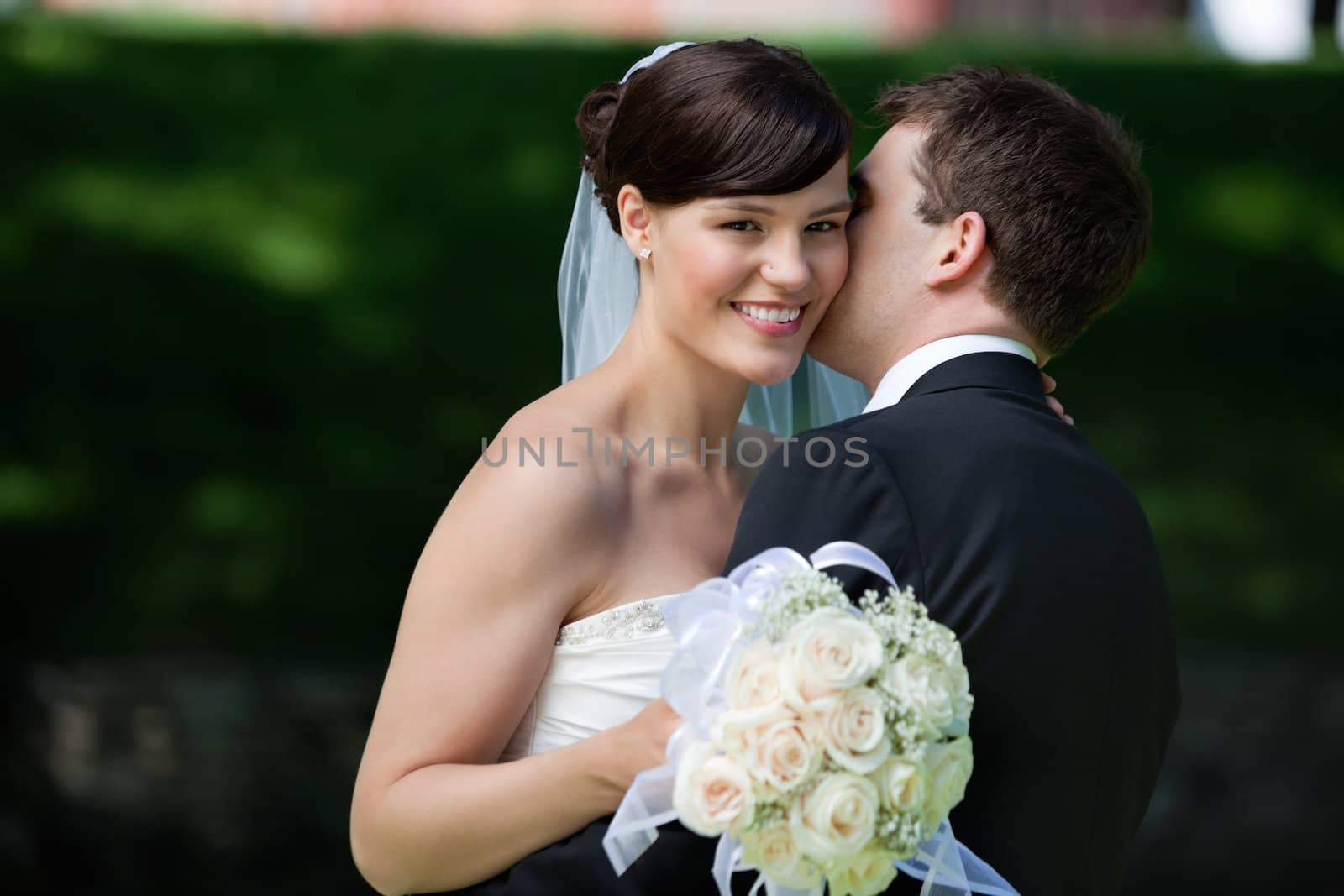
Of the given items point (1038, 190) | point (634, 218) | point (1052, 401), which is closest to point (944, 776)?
point (1052, 401)

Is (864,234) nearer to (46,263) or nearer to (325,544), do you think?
(325,544)

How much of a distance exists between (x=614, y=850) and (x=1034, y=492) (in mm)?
930

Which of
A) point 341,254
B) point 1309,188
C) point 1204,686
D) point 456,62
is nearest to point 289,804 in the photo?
point 341,254

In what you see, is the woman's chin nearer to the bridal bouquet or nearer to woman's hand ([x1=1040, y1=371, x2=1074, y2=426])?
woman's hand ([x1=1040, y1=371, x2=1074, y2=426])

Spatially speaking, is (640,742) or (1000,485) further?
(1000,485)

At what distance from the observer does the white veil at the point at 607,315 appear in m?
3.37

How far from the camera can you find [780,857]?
2.00 meters

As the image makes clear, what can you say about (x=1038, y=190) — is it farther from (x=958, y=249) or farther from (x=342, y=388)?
(x=342, y=388)

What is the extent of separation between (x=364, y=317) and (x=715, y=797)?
5.40 metres

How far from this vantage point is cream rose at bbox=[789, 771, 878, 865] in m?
1.95

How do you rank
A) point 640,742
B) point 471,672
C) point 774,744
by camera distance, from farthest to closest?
point 471,672 → point 640,742 → point 774,744

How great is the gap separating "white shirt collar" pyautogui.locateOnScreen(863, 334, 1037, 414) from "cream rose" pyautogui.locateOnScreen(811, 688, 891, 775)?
0.89 metres

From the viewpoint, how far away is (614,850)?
2152 mm

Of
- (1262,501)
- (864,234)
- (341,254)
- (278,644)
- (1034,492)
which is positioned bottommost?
(278,644)
